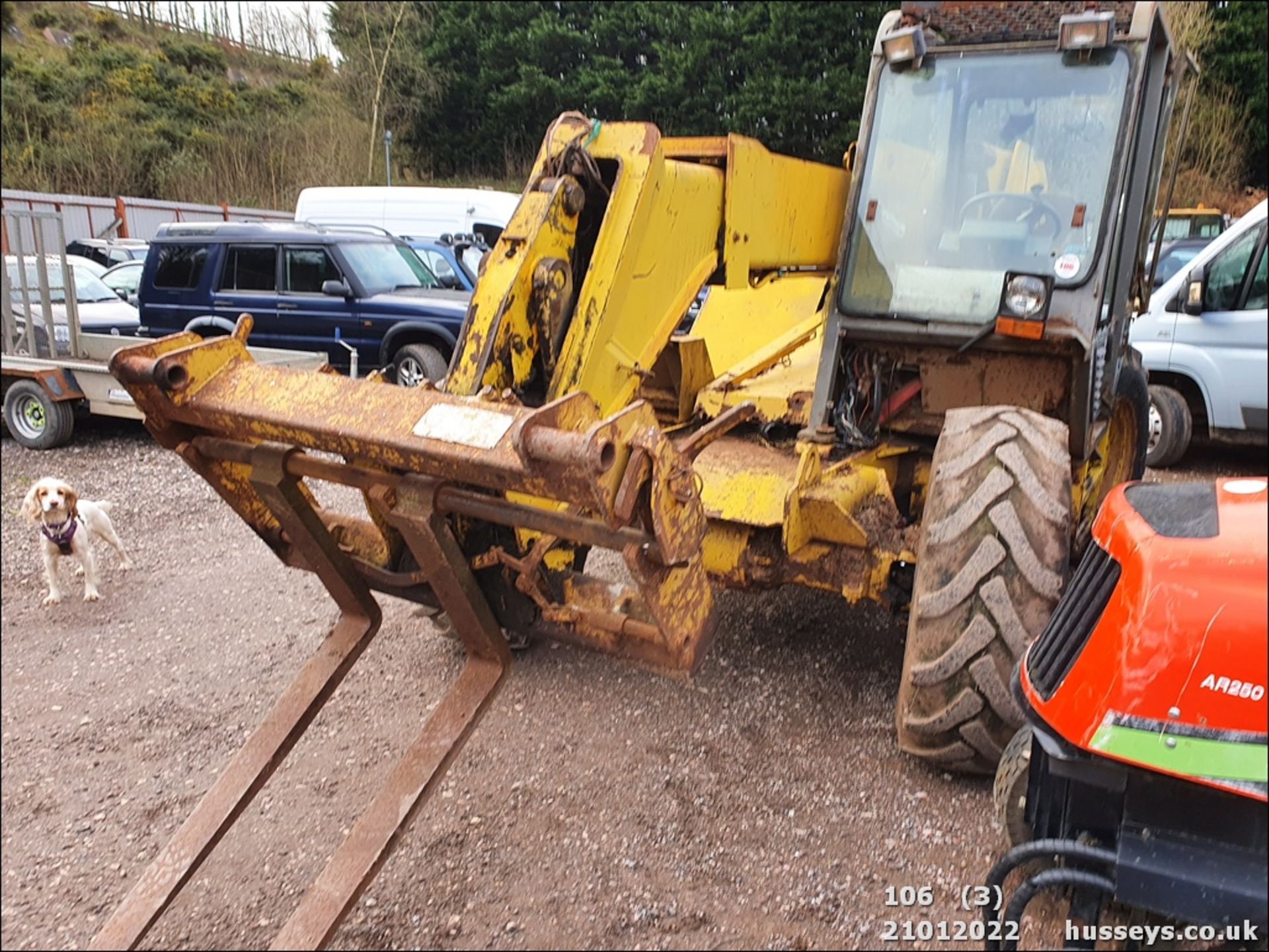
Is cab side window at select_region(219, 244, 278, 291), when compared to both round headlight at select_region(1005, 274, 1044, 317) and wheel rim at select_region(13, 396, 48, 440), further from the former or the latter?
round headlight at select_region(1005, 274, 1044, 317)

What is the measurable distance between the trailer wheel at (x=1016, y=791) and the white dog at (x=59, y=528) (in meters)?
4.30

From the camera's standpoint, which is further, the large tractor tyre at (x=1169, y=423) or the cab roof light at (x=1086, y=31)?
the large tractor tyre at (x=1169, y=423)

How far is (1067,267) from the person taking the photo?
334 cm

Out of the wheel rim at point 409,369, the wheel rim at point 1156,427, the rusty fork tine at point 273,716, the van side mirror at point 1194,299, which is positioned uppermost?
the van side mirror at point 1194,299

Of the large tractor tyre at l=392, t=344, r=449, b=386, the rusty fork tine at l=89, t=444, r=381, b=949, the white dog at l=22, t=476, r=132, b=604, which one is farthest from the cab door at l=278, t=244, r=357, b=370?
the rusty fork tine at l=89, t=444, r=381, b=949

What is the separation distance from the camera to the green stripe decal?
1566mm

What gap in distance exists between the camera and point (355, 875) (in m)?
2.27

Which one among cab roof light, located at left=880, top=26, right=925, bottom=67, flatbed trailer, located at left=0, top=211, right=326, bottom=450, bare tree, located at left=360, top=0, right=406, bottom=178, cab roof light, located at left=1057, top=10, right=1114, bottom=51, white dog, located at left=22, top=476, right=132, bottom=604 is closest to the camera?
cab roof light, located at left=1057, top=10, right=1114, bottom=51

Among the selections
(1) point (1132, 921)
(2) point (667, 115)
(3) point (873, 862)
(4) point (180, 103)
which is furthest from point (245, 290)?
(4) point (180, 103)

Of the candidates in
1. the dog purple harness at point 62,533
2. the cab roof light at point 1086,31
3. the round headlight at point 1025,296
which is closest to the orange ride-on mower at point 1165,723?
the round headlight at point 1025,296

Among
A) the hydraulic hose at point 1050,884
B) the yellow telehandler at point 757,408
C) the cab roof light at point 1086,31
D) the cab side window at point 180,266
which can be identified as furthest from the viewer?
the cab side window at point 180,266

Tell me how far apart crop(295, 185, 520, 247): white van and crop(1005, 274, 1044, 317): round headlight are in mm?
13016

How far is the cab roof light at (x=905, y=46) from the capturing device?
11.3ft

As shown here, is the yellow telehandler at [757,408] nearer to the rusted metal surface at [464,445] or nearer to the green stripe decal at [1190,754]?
the rusted metal surface at [464,445]
